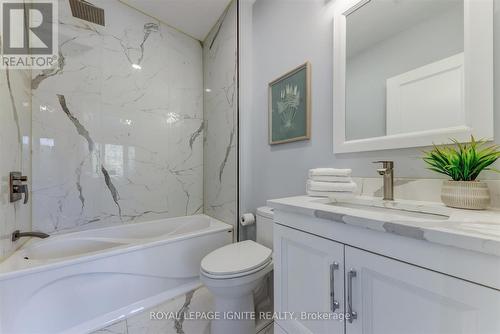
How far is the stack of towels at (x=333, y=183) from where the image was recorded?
98cm

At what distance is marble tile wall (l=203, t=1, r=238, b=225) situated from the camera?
195cm

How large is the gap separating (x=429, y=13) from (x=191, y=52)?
7.43 ft

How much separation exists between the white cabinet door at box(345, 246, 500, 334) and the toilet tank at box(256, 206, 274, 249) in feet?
2.60

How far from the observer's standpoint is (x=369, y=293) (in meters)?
0.58

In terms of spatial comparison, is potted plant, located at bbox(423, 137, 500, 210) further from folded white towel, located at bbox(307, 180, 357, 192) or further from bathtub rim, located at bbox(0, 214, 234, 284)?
bathtub rim, located at bbox(0, 214, 234, 284)

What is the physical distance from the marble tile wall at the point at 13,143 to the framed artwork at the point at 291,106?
1.73 m

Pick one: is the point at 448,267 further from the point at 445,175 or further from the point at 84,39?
the point at 84,39

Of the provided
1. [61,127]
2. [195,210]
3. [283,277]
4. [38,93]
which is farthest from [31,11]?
[283,277]

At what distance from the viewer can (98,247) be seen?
69.5 inches

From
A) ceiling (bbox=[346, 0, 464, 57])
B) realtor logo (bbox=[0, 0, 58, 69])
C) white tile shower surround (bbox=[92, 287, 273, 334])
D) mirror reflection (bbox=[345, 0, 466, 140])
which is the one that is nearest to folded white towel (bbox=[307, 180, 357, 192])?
mirror reflection (bbox=[345, 0, 466, 140])

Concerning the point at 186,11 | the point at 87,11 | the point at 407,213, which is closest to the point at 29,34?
the point at 87,11

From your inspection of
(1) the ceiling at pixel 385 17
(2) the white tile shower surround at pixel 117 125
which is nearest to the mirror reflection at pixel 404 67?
(1) the ceiling at pixel 385 17

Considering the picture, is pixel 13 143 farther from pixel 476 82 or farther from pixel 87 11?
pixel 476 82

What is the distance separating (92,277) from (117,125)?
1338 mm
